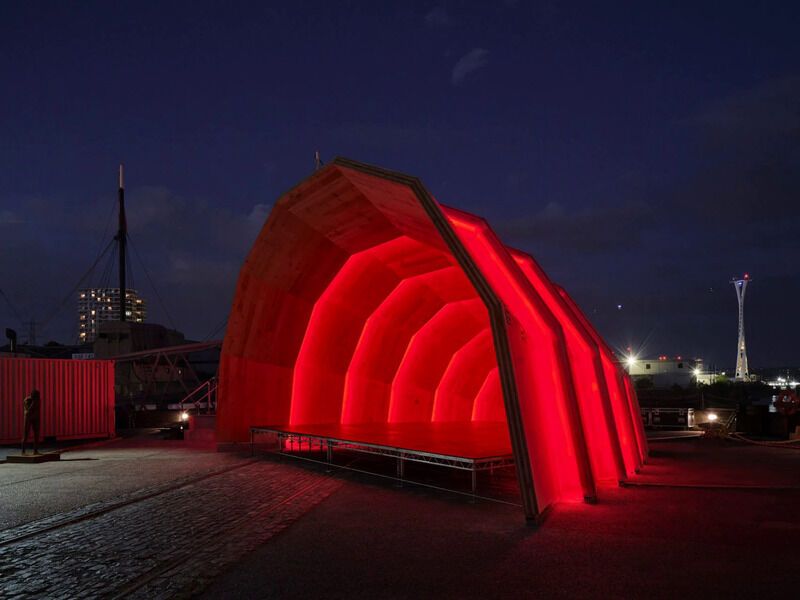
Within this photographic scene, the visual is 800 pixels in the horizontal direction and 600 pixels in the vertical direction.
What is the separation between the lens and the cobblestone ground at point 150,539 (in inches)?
251

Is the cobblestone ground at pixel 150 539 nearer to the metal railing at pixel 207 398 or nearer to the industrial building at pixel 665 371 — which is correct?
the metal railing at pixel 207 398

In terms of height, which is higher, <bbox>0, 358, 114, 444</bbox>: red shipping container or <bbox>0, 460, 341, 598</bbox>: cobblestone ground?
<bbox>0, 358, 114, 444</bbox>: red shipping container

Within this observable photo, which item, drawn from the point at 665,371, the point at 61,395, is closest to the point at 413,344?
the point at 61,395

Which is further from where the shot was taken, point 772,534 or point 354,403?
point 354,403

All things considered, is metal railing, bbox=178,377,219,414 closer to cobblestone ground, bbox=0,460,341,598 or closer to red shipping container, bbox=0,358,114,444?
red shipping container, bbox=0,358,114,444

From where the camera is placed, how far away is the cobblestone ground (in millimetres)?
6375

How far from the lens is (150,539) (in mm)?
8156

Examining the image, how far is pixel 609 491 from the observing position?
11602 millimetres

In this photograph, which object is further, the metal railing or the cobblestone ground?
the metal railing

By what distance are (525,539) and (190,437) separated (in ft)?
54.2

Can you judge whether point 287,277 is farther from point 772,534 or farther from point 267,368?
point 772,534

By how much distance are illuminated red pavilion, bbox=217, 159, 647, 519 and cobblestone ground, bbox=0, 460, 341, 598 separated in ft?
10.1

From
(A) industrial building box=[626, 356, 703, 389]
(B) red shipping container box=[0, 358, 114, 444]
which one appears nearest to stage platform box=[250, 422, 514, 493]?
(B) red shipping container box=[0, 358, 114, 444]

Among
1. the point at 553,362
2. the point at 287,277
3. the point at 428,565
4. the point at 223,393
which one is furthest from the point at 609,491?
the point at 223,393
